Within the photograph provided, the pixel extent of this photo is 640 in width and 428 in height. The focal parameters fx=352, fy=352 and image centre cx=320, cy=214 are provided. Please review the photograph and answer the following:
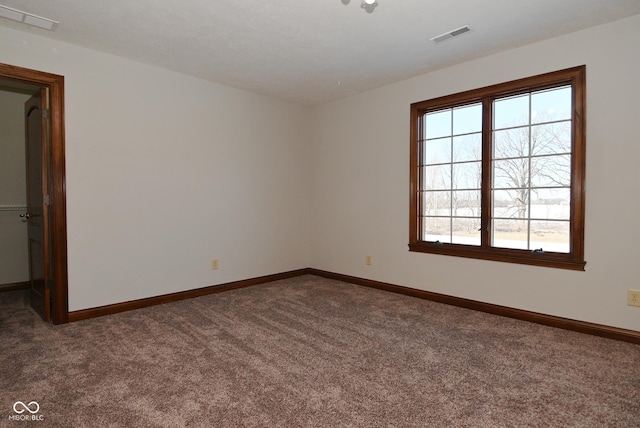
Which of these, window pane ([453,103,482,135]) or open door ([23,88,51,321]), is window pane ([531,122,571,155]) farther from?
open door ([23,88,51,321])

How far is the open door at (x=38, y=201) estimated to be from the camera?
10.3 feet

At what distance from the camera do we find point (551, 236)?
10.4 feet

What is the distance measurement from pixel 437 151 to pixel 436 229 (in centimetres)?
89

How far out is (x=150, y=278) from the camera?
12.2 ft

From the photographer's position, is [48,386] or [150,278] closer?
[48,386]

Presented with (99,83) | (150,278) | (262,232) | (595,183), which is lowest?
(150,278)

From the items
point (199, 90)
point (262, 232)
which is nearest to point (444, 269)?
point (262, 232)

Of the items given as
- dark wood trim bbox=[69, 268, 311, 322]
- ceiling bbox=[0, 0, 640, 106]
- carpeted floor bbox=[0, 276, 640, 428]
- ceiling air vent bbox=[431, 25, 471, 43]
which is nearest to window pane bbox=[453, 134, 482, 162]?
ceiling bbox=[0, 0, 640, 106]

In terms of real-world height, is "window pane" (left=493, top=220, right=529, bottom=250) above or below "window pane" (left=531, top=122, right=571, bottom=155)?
below

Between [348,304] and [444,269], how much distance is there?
1111 millimetres

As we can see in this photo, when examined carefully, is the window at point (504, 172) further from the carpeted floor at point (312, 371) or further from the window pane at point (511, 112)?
the carpeted floor at point (312, 371)

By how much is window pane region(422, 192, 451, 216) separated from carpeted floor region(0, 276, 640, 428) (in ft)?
3.77

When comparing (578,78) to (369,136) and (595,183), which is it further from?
(369,136)

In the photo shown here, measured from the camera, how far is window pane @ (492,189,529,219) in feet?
10.9
